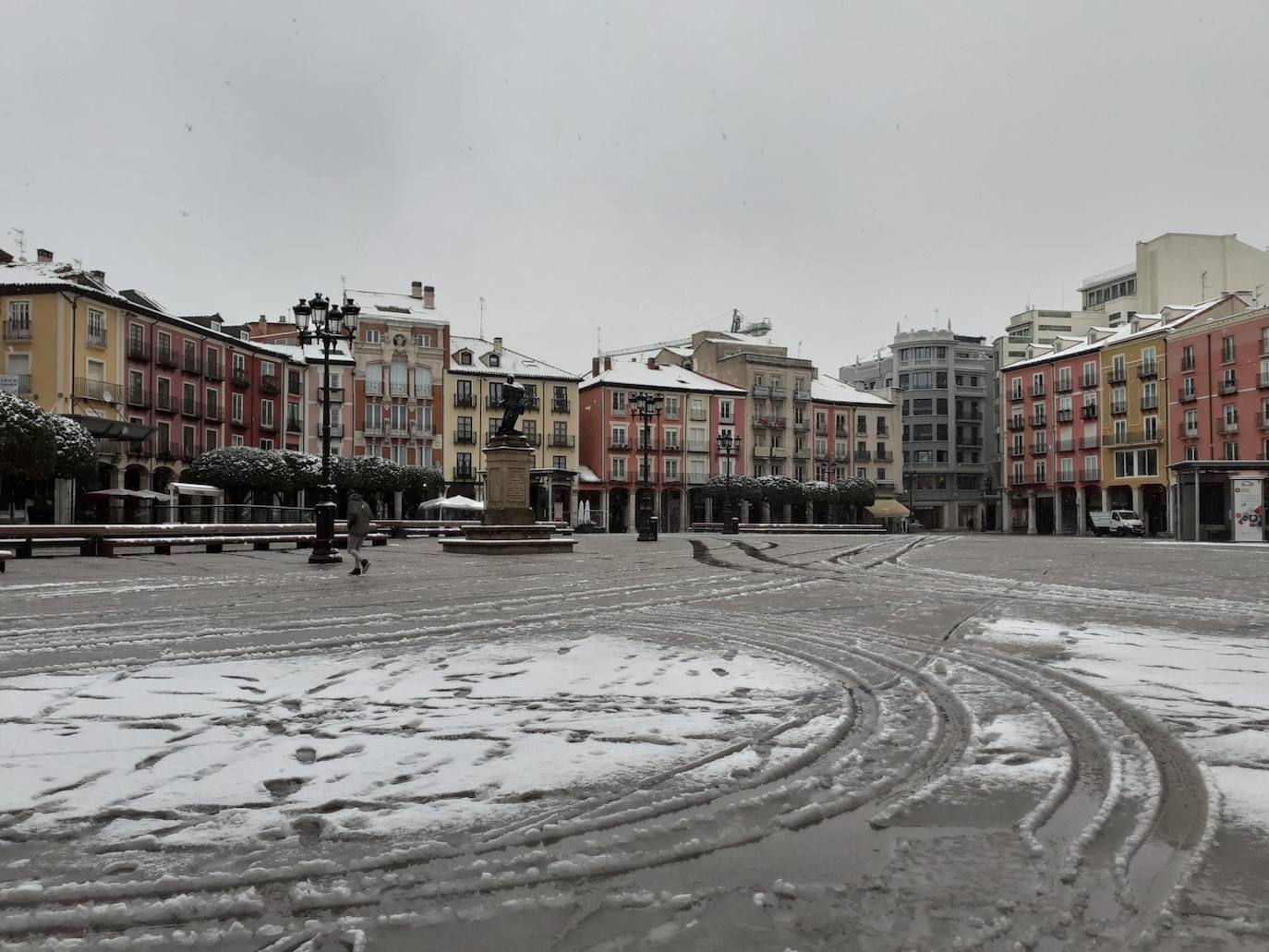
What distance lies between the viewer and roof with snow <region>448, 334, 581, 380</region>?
62281 millimetres

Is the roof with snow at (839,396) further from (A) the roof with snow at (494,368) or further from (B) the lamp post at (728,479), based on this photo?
(A) the roof with snow at (494,368)

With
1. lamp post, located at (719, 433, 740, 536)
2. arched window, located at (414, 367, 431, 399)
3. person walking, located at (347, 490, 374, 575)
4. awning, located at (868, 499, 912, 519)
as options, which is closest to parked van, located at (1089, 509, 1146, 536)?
awning, located at (868, 499, 912, 519)

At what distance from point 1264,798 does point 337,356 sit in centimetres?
5980

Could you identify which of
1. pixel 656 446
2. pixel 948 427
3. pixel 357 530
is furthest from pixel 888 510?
pixel 357 530

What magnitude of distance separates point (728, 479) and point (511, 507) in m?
34.0

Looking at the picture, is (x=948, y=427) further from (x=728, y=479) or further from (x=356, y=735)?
(x=356, y=735)

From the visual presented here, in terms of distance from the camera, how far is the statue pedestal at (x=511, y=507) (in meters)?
22.3

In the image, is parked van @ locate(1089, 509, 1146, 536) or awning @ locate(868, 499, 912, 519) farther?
awning @ locate(868, 499, 912, 519)

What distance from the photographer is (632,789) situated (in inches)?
132

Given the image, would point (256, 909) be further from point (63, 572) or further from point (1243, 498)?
point (1243, 498)

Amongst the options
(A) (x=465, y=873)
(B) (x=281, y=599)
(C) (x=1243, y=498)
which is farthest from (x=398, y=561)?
(C) (x=1243, y=498)

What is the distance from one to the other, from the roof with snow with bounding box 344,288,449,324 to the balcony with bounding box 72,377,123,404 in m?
18.1

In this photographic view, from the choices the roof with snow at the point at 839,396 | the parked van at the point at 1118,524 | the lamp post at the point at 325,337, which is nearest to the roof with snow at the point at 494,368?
the roof with snow at the point at 839,396

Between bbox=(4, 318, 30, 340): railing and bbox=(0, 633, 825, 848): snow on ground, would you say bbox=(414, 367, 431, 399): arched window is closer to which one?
bbox=(4, 318, 30, 340): railing
